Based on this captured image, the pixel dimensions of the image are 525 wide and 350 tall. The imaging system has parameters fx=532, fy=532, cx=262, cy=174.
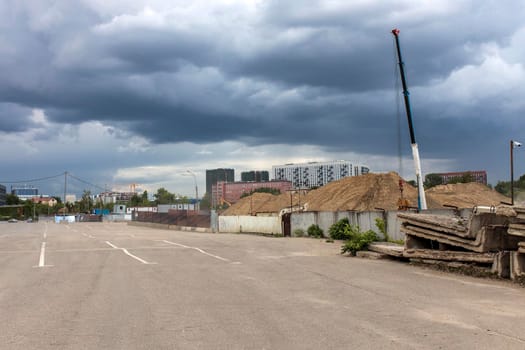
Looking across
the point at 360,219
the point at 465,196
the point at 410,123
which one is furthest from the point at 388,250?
the point at 465,196

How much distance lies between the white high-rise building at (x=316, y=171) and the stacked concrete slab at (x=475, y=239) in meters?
126

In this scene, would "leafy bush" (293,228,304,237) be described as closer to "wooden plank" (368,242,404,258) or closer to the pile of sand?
the pile of sand

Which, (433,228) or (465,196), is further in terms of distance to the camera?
(465,196)

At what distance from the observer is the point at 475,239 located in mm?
14695

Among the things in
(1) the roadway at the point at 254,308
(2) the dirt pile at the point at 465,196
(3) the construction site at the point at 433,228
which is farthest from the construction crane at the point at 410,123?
(1) the roadway at the point at 254,308

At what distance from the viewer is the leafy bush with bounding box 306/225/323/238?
35.0 meters

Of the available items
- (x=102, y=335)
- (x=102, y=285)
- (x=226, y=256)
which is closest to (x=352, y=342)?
(x=102, y=335)

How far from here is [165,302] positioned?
9.96 metres

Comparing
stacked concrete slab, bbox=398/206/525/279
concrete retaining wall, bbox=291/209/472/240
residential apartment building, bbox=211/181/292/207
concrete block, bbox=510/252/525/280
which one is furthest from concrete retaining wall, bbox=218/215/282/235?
residential apartment building, bbox=211/181/292/207

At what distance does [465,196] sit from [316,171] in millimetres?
101963

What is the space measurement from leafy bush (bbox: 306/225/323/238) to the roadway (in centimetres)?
1844

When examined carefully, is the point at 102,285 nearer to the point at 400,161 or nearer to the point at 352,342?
the point at 352,342

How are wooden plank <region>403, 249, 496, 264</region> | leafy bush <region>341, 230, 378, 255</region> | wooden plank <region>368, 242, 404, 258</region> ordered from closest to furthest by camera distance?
wooden plank <region>403, 249, 496, 264</region>
wooden plank <region>368, 242, 404, 258</region>
leafy bush <region>341, 230, 378, 255</region>

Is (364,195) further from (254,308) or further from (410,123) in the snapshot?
(254,308)
